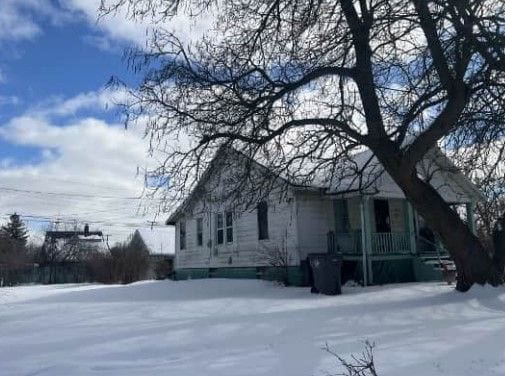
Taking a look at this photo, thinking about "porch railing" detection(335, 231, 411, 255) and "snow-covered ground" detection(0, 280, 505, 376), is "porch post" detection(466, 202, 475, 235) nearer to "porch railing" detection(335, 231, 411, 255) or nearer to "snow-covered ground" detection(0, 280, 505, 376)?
"porch railing" detection(335, 231, 411, 255)

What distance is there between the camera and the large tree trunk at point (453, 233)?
1349 cm

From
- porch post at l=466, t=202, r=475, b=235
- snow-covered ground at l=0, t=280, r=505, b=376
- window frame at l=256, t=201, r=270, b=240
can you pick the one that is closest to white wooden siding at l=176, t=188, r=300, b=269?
window frame at l=256, t=201, r=270, b=240

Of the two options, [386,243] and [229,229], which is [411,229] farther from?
[229,229]

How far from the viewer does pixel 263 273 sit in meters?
22.1

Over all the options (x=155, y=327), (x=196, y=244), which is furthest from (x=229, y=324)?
(x=196, y=244)

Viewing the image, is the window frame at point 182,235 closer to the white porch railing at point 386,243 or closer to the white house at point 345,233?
the white house at point 345,233

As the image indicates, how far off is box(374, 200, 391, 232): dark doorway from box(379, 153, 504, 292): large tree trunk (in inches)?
390

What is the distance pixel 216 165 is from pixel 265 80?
2.24 meters

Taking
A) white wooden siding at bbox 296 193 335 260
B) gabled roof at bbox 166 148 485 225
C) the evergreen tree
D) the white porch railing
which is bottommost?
the white porch railing

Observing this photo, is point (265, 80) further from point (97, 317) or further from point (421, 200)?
point (97, 317)

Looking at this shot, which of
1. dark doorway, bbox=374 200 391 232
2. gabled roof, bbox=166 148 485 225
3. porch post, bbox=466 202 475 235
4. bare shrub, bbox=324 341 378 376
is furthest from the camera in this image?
porch post, bbox=466 202 475 235

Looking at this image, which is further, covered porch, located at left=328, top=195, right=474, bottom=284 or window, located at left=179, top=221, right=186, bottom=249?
window, located at left=179, top=221, right=186, bottom=249

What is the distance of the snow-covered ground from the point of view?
23.0 feet

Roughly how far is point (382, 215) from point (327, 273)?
8090 mm
